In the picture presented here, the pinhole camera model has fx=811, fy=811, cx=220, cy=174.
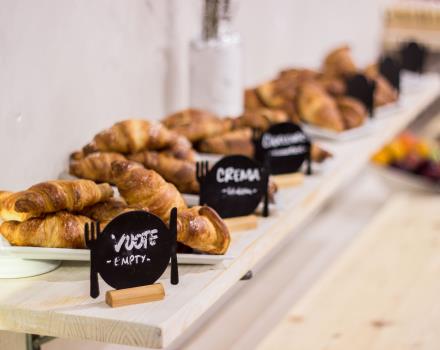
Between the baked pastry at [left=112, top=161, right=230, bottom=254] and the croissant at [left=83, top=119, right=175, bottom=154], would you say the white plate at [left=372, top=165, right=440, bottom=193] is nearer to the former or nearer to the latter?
the croissant at [left=83, top=119, right=175, bottom=154]

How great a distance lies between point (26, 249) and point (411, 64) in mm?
2382

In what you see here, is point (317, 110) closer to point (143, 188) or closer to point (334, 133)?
point (334, 133)

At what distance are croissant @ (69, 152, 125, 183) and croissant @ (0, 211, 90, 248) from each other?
0.24 m

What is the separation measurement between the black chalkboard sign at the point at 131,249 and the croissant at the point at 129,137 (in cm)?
39

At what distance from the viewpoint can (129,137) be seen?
1.54 meters

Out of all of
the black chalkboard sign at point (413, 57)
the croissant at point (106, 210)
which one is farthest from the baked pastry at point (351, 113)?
A: the croissant at point (106, 210)

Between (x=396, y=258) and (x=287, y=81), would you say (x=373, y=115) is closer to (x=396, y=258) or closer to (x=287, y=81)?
(x=287, y=81)

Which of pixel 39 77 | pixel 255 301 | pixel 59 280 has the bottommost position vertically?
pixel 255 301

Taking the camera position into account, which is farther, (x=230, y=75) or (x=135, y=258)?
(x=230, y=75)

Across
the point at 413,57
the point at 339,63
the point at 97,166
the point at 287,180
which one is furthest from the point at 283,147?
the point at 413,57

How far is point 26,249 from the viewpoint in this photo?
47.5 inches

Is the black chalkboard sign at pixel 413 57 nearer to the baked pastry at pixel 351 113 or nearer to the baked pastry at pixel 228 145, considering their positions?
the baked pastry at pixel 351 113

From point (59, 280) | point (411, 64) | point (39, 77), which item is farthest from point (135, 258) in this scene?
point (411, 64)

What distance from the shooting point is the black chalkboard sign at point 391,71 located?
2.80m
